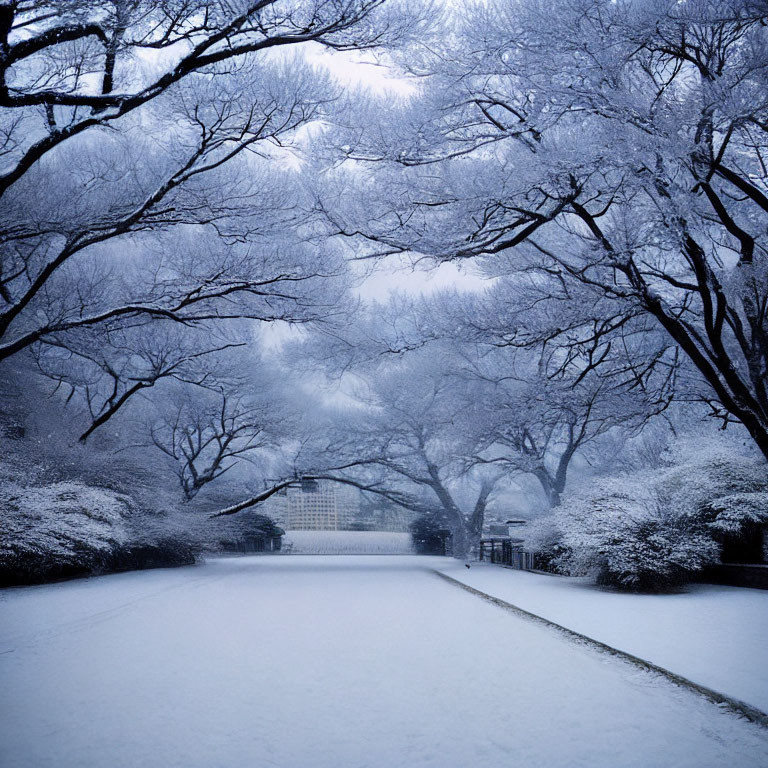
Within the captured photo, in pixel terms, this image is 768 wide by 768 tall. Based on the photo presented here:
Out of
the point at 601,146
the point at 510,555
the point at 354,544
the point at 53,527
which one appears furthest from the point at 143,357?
the point at 354,544

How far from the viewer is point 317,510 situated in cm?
3256

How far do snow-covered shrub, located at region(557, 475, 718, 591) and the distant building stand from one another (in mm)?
17437

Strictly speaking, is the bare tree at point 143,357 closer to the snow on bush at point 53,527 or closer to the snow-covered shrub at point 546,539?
the snow on bush at point 53,527

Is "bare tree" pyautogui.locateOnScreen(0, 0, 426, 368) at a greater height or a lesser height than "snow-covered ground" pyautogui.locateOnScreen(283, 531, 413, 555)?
greater

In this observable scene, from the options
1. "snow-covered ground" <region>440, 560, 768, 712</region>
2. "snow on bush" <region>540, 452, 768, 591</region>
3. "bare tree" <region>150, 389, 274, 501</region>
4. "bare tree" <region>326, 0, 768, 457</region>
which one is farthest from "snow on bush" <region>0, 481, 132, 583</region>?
"bare tree" <region>150, 389, 274, 501</region>

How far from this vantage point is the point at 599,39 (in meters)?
7.79

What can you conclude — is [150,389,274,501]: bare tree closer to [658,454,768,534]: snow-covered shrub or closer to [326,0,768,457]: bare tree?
[326,0,768,457]: bare tree

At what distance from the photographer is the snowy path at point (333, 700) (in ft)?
8.73

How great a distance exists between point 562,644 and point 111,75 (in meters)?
8.64

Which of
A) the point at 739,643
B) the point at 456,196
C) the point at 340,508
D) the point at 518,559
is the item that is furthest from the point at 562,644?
the point at 340,508

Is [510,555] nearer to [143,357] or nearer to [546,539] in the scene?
[546,539]

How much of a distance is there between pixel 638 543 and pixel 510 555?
8892 millimetres

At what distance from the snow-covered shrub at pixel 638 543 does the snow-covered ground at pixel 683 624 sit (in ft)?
1.19

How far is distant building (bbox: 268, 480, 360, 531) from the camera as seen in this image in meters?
28.7
